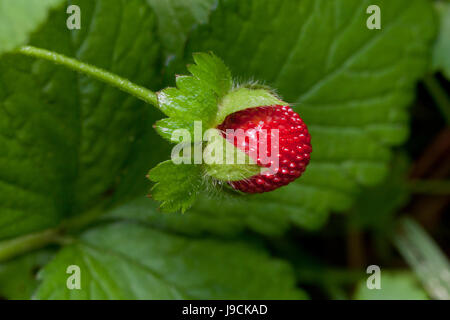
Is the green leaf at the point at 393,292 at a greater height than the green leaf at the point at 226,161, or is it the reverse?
the green leaf at the point at 226,161

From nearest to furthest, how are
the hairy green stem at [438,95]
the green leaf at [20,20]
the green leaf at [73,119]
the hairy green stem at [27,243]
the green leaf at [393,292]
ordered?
1. the green leaf at [20,20]
2. the green leaf at [73,119]
3. the green leaf at [393,292]
4. the hairy green stem at [27,243]
5. the hairy green stem at [438,95]

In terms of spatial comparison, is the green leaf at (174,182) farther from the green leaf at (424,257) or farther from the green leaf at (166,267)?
the green leaf at (424,257)

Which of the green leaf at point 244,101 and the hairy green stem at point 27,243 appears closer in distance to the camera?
the green leaf at point 244,101

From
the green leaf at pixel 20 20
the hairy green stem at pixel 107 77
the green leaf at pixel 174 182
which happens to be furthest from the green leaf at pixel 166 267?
the green leaf at pixel 20 20

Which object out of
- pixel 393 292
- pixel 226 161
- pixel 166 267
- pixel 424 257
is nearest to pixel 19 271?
pixel 166 267

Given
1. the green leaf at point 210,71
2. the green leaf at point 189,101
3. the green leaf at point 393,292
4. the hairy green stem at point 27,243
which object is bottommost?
the green leaf at point 393,292
